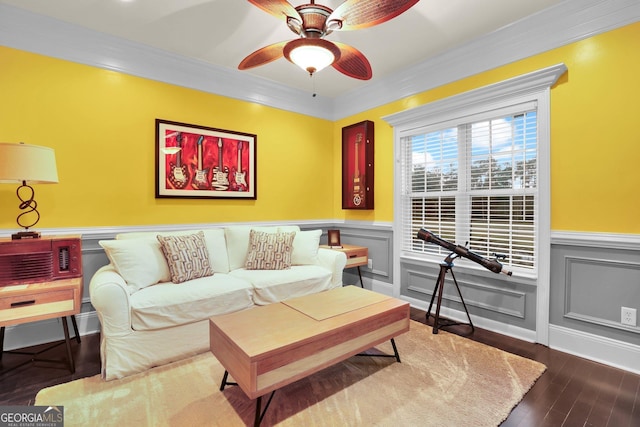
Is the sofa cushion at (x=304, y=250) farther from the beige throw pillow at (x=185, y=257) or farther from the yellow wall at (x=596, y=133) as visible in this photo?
the yellow wall at (x=596, y=133)

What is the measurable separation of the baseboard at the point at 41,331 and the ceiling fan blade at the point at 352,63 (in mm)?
3223

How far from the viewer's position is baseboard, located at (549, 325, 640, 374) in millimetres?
2285

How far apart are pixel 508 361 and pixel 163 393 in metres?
2.53

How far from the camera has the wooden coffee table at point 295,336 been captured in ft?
5.34

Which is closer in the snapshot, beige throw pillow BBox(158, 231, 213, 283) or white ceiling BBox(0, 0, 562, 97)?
white ceiling BBox(0, 0, 562, 97)

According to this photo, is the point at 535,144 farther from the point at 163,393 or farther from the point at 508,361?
the point at 163,393

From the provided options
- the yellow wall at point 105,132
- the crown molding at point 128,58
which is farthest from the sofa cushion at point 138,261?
the crown molding at point 128,58

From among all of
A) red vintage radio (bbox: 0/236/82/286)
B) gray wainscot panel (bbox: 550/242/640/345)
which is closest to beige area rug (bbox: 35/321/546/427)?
gray wainscot panel (bbox: 550/242/640/345)

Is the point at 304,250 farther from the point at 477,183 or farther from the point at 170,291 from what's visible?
the point at 477,183

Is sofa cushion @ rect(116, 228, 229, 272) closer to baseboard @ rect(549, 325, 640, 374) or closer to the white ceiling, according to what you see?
the white ceiling

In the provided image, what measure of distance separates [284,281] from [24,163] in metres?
2.24

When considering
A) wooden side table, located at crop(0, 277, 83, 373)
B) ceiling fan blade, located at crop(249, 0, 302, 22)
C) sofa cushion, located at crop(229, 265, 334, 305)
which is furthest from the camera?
sofa cushion, located at crop(229, 265, 334, 305)

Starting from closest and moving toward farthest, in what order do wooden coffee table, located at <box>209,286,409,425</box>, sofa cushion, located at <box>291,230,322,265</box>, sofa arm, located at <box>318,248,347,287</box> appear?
wooden coffee table, located at <box>209,286,409,425</box> → sofa arm, located at <box>318,248,347,287</box> → sofa cushion, located at <box>291,230,322,265</box>

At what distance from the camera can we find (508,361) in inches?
95.0
